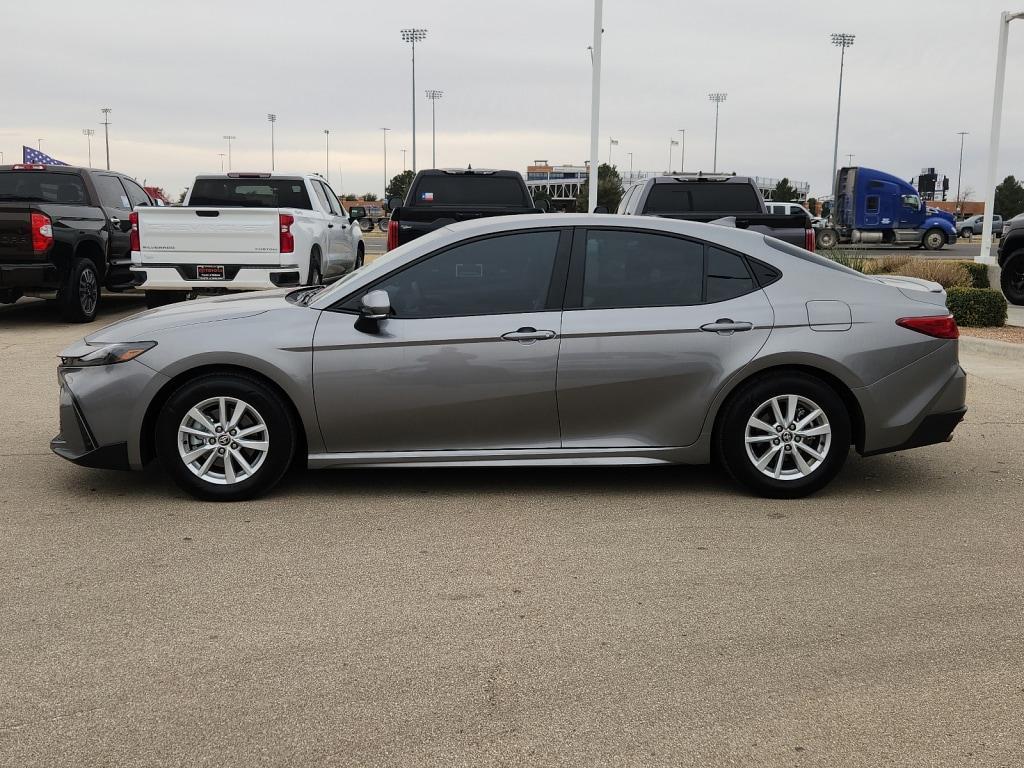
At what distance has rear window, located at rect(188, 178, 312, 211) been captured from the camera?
15.5 metres

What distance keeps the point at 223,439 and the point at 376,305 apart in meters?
1.08

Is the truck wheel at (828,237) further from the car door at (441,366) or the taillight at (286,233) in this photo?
the car door at (441,366)

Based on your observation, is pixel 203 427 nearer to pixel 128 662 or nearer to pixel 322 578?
pixel 322 578

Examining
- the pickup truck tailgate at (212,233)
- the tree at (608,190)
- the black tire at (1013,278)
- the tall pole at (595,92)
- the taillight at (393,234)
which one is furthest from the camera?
the tree at (608,190)

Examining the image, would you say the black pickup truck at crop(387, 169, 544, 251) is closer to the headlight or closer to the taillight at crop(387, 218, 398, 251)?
the taillight at crop(387, 218, 398, 251)

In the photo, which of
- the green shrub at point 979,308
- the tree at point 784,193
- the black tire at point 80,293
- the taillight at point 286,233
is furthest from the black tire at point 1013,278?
the tree at point 784,193

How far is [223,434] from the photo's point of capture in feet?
18.6

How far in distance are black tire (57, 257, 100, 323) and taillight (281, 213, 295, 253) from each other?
3147 mm

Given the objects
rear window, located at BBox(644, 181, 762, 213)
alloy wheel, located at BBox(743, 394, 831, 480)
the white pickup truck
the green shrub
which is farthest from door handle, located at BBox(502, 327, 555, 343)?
A: the green shrub

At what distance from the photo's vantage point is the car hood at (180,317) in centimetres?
573

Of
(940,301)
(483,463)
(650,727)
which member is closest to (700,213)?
(940,301)

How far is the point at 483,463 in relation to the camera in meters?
5.75

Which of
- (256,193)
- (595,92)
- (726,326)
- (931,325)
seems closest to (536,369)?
(726,326)

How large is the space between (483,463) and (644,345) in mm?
1065
